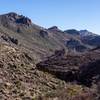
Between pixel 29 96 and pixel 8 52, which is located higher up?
pixel 8 52

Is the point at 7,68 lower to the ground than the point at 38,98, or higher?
higher

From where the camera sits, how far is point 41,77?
2986 cm

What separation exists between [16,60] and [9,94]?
19.3 ft

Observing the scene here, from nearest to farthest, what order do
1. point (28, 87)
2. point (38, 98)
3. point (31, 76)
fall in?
point (38, 98), point (28, 87), point (31, 76)

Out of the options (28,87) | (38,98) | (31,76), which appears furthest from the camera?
(31,76)

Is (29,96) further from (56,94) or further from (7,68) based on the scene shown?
(7,68)

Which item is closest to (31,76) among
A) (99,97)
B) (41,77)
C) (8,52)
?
(41,77)

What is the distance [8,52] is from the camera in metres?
30.3

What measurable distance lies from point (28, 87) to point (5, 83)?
1.93 meters

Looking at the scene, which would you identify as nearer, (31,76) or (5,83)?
(5,83)

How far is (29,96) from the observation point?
980 inches

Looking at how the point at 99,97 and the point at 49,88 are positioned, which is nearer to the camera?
the point at 99,97

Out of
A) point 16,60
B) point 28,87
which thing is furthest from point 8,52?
point 28,87

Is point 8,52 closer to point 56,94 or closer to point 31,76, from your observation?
point 31,76
